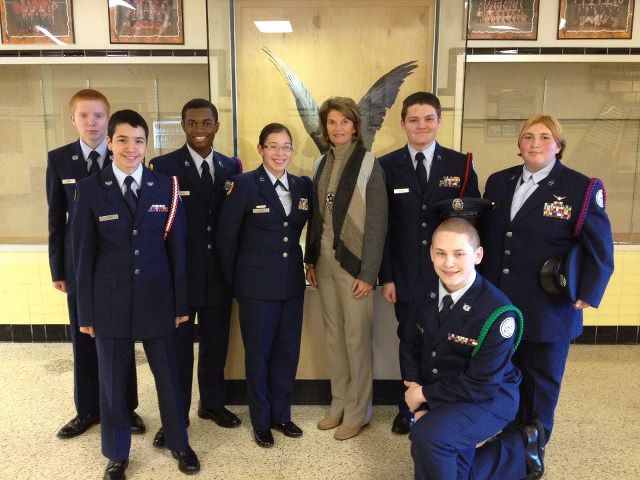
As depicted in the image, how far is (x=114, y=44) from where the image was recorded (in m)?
3.65

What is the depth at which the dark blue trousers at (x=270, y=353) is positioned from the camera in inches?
94.9

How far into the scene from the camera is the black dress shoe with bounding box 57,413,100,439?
101 inches

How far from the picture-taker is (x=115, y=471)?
2.18 meters

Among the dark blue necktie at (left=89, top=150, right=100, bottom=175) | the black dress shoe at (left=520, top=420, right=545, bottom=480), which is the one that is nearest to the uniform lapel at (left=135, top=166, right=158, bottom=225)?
the dark blue necktie at (left=89, top=150, right=100, bottom=175)

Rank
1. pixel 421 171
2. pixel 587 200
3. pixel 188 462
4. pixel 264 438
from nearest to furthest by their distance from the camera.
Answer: pixel 587 200 → pixel 188 462 → pixel 421 171 → pixel 264 438

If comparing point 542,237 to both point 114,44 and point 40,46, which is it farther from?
point 40,46

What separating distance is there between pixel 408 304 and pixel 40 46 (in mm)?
3160

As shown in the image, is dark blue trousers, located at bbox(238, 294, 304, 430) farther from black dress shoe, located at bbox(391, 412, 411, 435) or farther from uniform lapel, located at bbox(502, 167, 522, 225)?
uniform lapel, located at bbox(502, 167, 522, 225)

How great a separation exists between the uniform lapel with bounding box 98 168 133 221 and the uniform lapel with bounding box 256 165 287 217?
1.95 feet

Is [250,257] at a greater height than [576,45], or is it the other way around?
[576,45]

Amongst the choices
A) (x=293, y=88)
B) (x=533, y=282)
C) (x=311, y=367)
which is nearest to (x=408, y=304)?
(x=533, y=282)

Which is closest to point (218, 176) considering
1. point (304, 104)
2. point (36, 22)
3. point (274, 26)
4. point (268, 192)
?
point (268, 192)

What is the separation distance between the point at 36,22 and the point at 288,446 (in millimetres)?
3323

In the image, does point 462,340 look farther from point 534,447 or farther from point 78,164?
point 78,164
